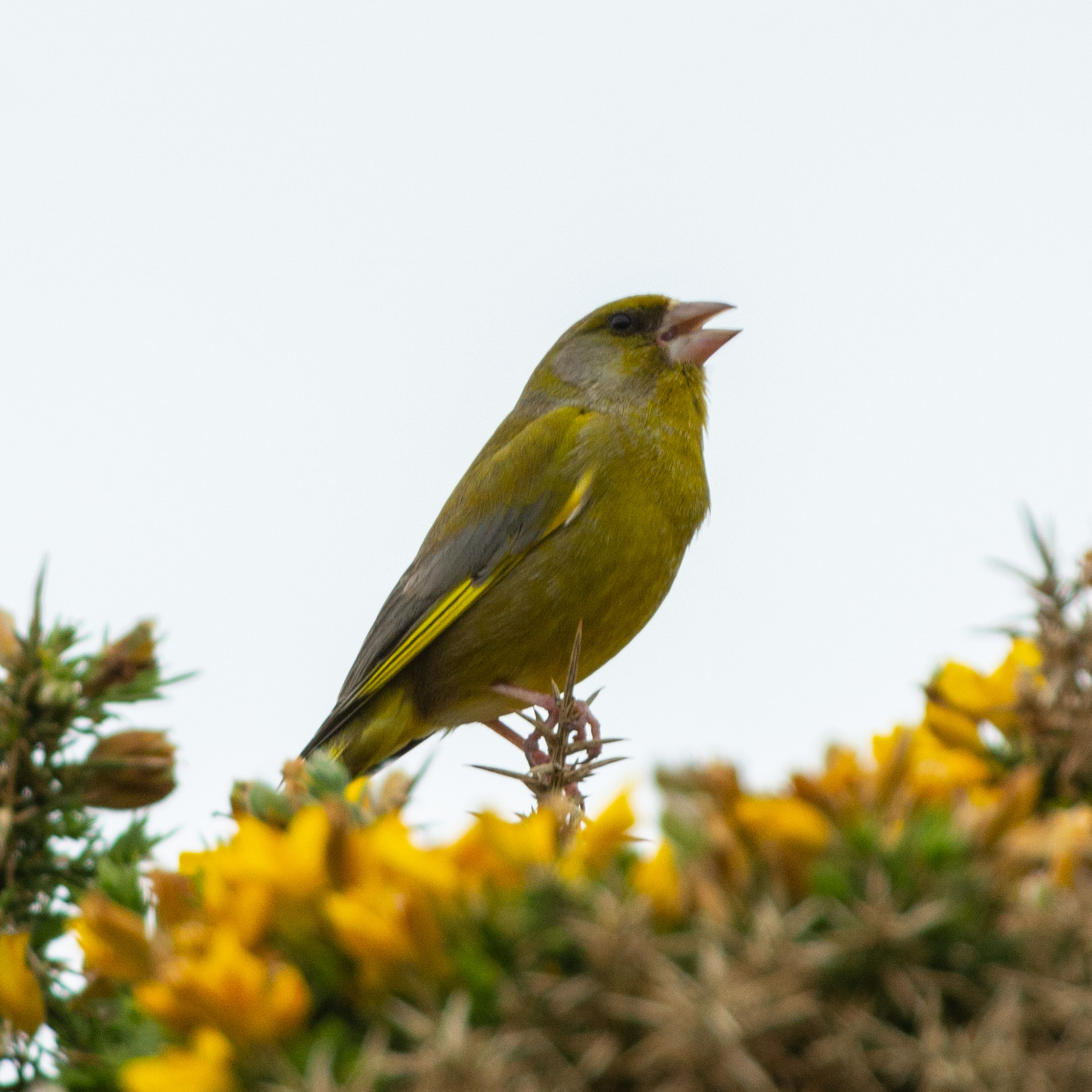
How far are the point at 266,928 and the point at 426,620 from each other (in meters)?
3.53

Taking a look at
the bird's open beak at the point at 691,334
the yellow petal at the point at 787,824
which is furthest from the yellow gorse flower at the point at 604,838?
the bird's open beak at the point at 691,334

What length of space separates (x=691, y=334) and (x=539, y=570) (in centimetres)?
130

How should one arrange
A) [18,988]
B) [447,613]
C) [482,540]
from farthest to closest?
[482,540] < [447,613] < [18,988]

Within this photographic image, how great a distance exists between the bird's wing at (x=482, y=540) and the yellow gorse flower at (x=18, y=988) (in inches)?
125

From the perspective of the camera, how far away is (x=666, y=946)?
1.12 meters

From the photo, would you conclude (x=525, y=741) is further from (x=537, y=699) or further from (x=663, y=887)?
(x=663, y=887)

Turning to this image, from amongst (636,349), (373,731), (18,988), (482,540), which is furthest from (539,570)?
(18,988)

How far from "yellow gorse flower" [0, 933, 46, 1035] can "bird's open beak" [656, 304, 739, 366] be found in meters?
4.13

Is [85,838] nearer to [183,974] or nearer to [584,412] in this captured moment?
[183,974]

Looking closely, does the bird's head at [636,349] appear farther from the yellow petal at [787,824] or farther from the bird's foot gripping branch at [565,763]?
the yellow petal at [787,824]

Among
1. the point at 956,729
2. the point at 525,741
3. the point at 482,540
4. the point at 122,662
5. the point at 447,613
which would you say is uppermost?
the point at 482,540

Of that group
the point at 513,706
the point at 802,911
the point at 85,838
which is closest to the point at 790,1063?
the point at 802,911

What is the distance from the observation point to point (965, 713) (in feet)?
5.25

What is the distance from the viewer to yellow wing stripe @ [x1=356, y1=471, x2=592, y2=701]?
4.71m
